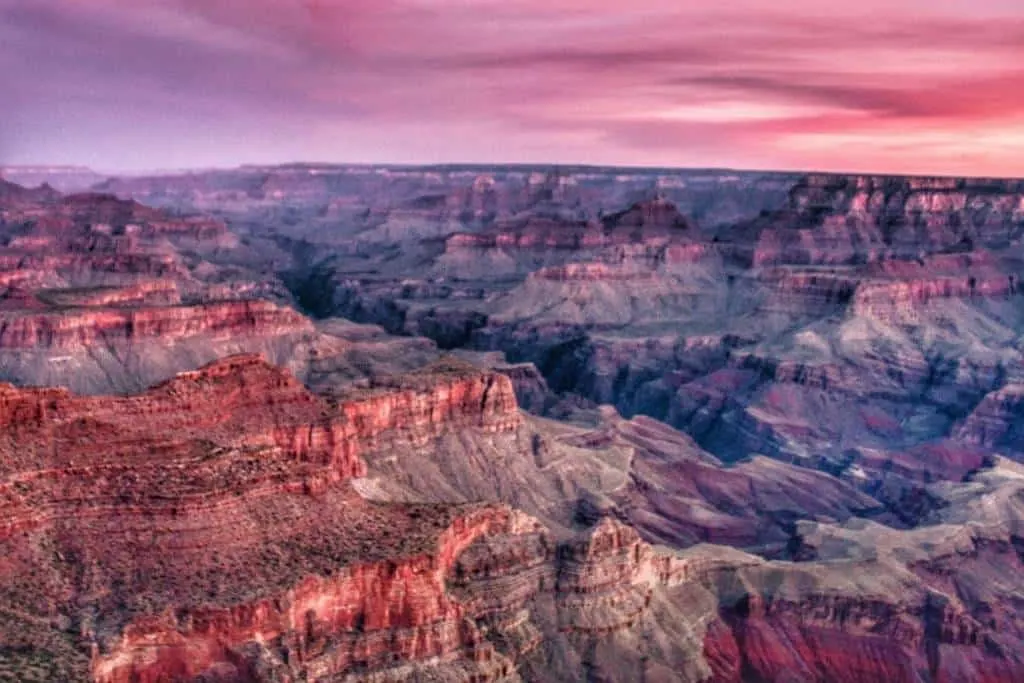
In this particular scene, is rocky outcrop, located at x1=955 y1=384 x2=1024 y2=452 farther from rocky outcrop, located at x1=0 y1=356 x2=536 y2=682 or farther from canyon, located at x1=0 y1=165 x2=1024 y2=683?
rocky outcrop, located at x1=0 y1=356 x2=536 y2=682

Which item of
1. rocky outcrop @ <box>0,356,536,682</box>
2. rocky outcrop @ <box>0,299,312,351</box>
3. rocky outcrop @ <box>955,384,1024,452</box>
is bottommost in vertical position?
rocky outcrop @ <box>955,384,1024,452</box>

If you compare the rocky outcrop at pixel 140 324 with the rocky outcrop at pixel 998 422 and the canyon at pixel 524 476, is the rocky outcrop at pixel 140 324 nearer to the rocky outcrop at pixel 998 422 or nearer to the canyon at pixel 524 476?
the canyon at pixel 524 476

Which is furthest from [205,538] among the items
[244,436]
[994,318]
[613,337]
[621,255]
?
[621,255]

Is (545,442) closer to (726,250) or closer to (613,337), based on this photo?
(613,337)

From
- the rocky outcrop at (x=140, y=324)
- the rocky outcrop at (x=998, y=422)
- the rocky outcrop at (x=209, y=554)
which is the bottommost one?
the rocky outcrop at (x=998, y=422)

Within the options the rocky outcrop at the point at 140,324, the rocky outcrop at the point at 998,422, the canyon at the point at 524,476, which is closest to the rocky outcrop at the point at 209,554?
the canyon at the point at 524,476

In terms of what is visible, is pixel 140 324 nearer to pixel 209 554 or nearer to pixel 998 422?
pixel 209 554

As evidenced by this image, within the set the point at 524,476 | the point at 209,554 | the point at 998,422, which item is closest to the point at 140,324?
the point at 524,476

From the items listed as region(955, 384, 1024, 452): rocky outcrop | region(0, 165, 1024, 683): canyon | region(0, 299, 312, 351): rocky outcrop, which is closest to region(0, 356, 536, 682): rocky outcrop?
region(0, 165, 1024, 683): canyon
